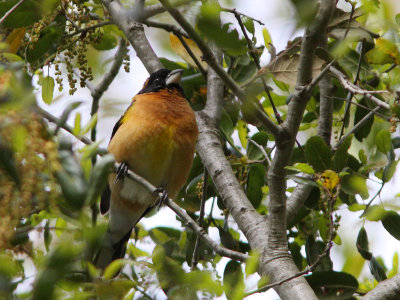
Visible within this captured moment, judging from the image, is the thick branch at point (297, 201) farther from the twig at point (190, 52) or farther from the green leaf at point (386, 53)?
the green leaf at point (386, 53)

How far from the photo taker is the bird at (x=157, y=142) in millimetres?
4773

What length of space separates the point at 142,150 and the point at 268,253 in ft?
5.77

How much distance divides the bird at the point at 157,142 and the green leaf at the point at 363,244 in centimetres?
154

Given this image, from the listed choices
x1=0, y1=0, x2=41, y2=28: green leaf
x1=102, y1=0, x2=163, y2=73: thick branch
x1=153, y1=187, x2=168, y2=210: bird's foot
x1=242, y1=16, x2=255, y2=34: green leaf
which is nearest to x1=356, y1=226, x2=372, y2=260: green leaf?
x1=153, y1=187, x2=168, y2=210: bird's foot

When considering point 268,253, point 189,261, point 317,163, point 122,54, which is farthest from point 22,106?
point 122,54

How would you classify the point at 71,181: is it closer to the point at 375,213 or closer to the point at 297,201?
the point at 375,213

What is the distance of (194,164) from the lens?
4984mm

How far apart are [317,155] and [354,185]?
1.00 feet

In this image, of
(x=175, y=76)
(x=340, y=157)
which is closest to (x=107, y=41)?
(x=175, y=76)

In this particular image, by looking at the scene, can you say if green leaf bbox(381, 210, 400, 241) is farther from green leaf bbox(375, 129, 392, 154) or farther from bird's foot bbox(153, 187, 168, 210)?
bird's foot bbox(153, 187, 168, 210)

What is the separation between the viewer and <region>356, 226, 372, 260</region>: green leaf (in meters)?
3.98

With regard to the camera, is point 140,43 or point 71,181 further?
point 140,43

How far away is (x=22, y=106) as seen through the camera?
158 cm

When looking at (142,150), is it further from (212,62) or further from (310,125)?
(212,62)
